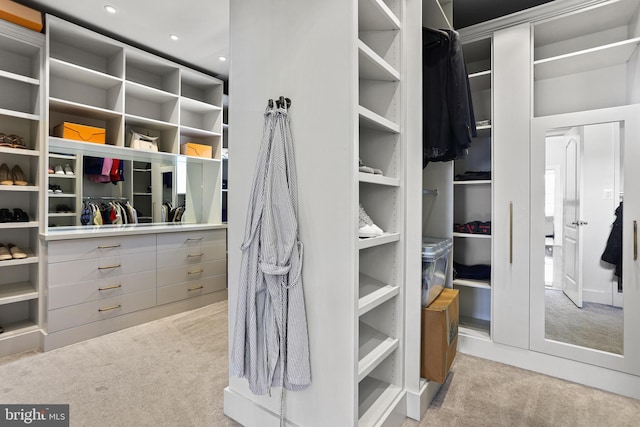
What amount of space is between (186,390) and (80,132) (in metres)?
2.34

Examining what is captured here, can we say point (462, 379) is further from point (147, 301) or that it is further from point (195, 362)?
point (147, 301)

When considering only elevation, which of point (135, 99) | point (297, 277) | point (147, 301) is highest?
point (135, 99)

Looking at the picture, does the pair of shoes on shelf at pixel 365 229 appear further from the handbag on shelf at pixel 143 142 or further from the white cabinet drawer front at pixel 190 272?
the handbag on shelf at pixel 143 142

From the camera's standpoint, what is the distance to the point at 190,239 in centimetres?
343

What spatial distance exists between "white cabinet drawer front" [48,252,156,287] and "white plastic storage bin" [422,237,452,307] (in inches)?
101

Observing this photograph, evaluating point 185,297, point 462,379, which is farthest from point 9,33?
point 462,379

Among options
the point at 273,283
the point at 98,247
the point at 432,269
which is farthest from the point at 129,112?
the point at 432,269

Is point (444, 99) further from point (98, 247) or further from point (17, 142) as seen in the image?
point (17, 142)

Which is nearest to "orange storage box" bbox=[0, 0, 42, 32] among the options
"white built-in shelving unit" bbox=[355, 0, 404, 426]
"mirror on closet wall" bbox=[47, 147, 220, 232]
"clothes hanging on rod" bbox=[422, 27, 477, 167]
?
"mirror on closet wall" bbox=[47, 147, 220, 232]

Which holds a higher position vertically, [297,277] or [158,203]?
[158,203]

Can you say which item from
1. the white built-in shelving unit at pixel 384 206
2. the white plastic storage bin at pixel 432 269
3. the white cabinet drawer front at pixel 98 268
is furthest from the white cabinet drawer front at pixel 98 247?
the white plastic storage bin at pixel 432 269

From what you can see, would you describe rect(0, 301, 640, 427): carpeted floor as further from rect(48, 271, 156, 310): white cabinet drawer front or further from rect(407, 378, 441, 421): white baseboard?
rect(48, 271, 156, 310): white cabinet drawer front

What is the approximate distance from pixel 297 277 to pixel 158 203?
286cm

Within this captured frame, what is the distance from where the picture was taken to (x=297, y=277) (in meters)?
1.39
